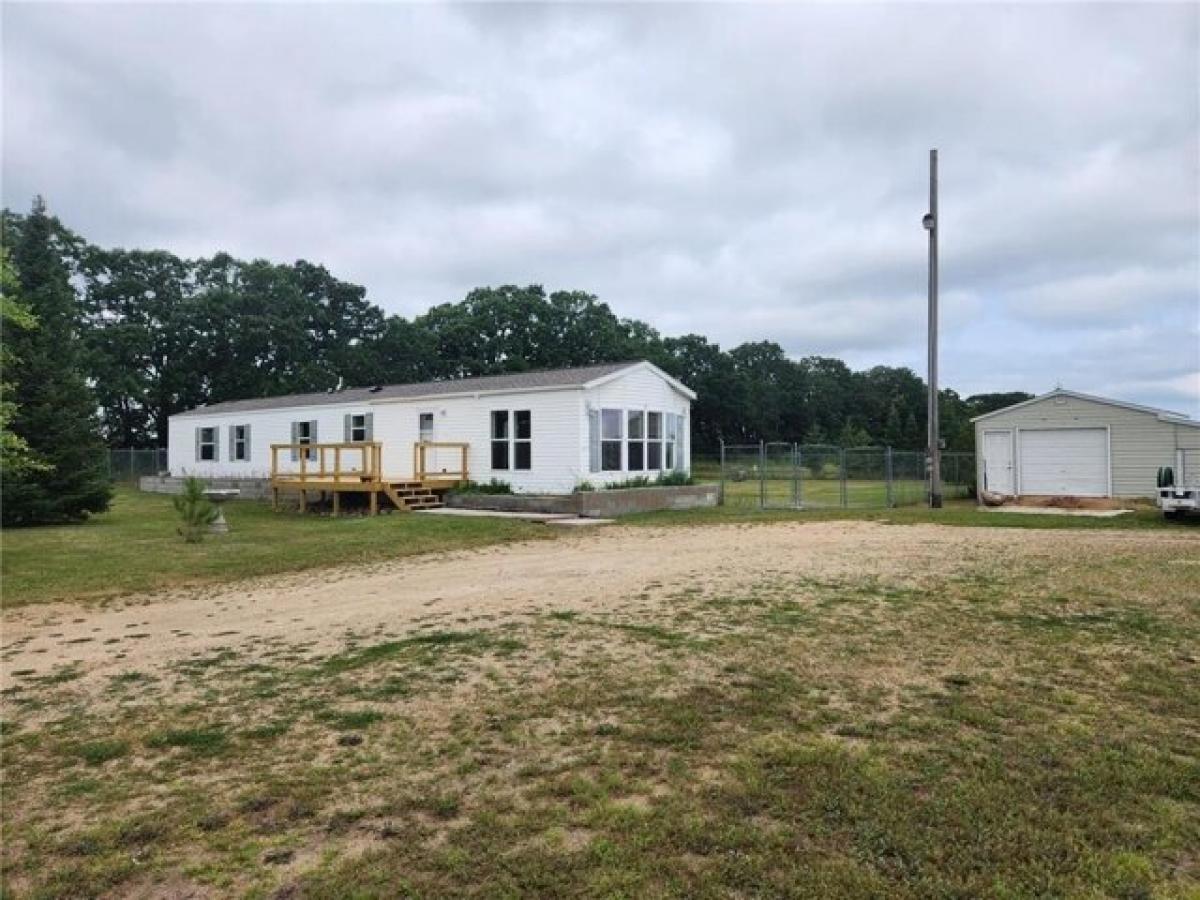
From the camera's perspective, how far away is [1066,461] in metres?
19.7

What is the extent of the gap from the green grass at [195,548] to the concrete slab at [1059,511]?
36.9 feet

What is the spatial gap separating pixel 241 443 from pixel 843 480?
2031 centimetres

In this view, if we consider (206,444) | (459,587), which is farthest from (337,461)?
(206,444)

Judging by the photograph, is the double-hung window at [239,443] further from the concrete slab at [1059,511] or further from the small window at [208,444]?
the concrete slab at [1059,511]

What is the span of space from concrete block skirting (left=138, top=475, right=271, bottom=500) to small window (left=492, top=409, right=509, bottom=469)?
8.74 m

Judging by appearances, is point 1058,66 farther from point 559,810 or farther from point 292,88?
point 559,810

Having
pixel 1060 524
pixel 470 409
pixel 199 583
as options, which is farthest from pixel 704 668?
pixel 470 409

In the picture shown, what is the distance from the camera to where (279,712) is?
4297mm

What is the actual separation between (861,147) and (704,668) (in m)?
16.2

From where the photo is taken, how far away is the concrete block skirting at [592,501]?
17.0 meters

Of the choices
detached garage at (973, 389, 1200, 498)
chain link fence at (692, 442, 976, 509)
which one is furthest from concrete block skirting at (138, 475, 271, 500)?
detached garage at (973, 389, 1200, 498)

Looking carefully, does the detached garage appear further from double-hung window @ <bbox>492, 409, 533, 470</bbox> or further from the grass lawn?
the grass lawn

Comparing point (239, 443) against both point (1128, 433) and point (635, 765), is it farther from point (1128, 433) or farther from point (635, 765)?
point (635, 765)

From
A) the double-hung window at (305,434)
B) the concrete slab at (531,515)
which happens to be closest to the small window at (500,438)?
the concrete slab at (531,515)
